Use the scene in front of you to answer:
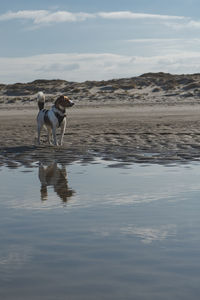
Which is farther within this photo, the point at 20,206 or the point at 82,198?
the point at 82,198

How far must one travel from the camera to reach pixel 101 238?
455 cm

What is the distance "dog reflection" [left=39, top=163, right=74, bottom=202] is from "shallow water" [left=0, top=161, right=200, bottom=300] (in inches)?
0.7

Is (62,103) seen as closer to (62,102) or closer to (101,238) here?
(62,102)

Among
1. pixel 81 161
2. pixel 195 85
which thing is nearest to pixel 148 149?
pixel 81 161

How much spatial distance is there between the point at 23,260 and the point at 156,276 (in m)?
1.06

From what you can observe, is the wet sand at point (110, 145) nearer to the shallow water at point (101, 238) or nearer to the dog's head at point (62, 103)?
the dog's head at point (62, 103)

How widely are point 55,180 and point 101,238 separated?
3.60m

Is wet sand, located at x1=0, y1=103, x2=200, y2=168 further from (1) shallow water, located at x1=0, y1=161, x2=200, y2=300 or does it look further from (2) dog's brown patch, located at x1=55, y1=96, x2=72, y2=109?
(1) shallow water, located at x1=0, y1=161, x2=200, y2=300

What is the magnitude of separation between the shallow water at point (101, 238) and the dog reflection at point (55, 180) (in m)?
0.02

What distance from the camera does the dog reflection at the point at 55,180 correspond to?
674 cm

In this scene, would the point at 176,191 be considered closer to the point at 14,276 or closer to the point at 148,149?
the point at 14,276

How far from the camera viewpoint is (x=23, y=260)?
13.0ft

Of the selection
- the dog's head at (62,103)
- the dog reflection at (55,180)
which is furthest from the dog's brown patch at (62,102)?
the dog reflection at (55,180)

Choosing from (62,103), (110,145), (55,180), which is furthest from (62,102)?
(55,180)
